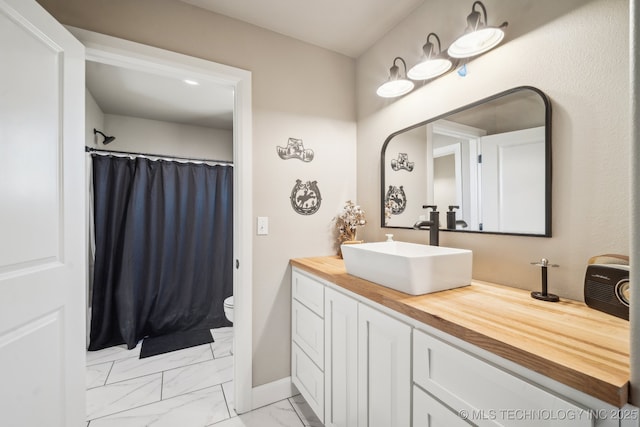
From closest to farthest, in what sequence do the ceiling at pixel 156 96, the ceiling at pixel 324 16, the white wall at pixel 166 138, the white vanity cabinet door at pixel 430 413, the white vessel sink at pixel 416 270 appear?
the white vanity cabinet door at pixel 430 413, the white vessel sink at pixel 416 270, the ceiling at pixel 324 16, the ceiling at pixel 156 96, the white wall at pixel 166 138

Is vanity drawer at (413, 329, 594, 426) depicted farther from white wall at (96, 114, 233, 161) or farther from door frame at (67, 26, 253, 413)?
white wall at (96, 114, 233, 161)

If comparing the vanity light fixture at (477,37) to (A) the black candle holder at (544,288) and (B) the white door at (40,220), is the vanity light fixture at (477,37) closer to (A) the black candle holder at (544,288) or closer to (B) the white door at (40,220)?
(A) the black candle holder at (544,288)

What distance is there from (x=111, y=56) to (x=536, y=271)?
2249 mm

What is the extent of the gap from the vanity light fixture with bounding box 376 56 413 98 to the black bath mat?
268 centimetres

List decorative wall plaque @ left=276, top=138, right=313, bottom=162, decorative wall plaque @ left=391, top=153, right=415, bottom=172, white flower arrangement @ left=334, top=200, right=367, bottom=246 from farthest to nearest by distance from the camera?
white flower arrangement @ left=334, top=200, right=367, bottom=246 → decorative wall plaque @ left=276, top=138, right=313, bottom=162 → decorative wall plaque @ left=391, top=153, right=415, bottom=172

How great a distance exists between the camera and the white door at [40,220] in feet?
3.12

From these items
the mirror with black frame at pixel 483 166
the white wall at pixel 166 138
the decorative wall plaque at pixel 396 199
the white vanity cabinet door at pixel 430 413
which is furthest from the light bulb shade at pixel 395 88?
the white wall at pixel 166 138

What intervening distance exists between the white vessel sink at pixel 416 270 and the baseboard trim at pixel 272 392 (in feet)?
3.54

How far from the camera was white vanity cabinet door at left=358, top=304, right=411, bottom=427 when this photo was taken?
0.92 metres

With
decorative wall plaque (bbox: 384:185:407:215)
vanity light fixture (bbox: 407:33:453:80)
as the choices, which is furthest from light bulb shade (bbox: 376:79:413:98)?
decorative wall plaque (bbox: 384:185:407:215)

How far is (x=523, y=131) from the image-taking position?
114cm

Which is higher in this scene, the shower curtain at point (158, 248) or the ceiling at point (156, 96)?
the ceiling at point (156, 96)

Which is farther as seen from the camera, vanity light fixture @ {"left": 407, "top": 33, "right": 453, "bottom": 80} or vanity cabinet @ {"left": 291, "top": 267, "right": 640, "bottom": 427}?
vanity light fixture @ {"left": 407, "top": 33, "right": 453, "bottom": 80}

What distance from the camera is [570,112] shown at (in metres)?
1.00
